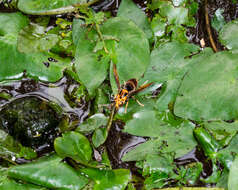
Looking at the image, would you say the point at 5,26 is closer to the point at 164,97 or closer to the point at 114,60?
the point at 114,60

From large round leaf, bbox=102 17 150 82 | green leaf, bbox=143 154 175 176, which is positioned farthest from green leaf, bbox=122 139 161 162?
large round leaf, bbox=102 17 150 82

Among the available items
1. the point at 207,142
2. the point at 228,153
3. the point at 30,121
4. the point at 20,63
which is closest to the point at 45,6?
the point at 20,63

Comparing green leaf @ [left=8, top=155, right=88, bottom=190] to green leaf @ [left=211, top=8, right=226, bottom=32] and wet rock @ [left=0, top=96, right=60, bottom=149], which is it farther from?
green leaf @ [left=211, top=8, right=226, bottom=32]

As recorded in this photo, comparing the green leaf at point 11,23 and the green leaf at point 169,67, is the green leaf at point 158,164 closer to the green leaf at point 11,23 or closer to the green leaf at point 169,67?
the green leaf at point 169,67

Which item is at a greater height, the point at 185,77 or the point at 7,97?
→ the point at 185,77

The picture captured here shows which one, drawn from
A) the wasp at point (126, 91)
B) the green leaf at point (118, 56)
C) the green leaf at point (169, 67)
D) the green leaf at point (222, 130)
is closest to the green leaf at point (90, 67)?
the green leaf at point (118, 56)

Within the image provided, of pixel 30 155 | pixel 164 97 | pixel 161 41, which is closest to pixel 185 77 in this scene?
pixel 164 97
